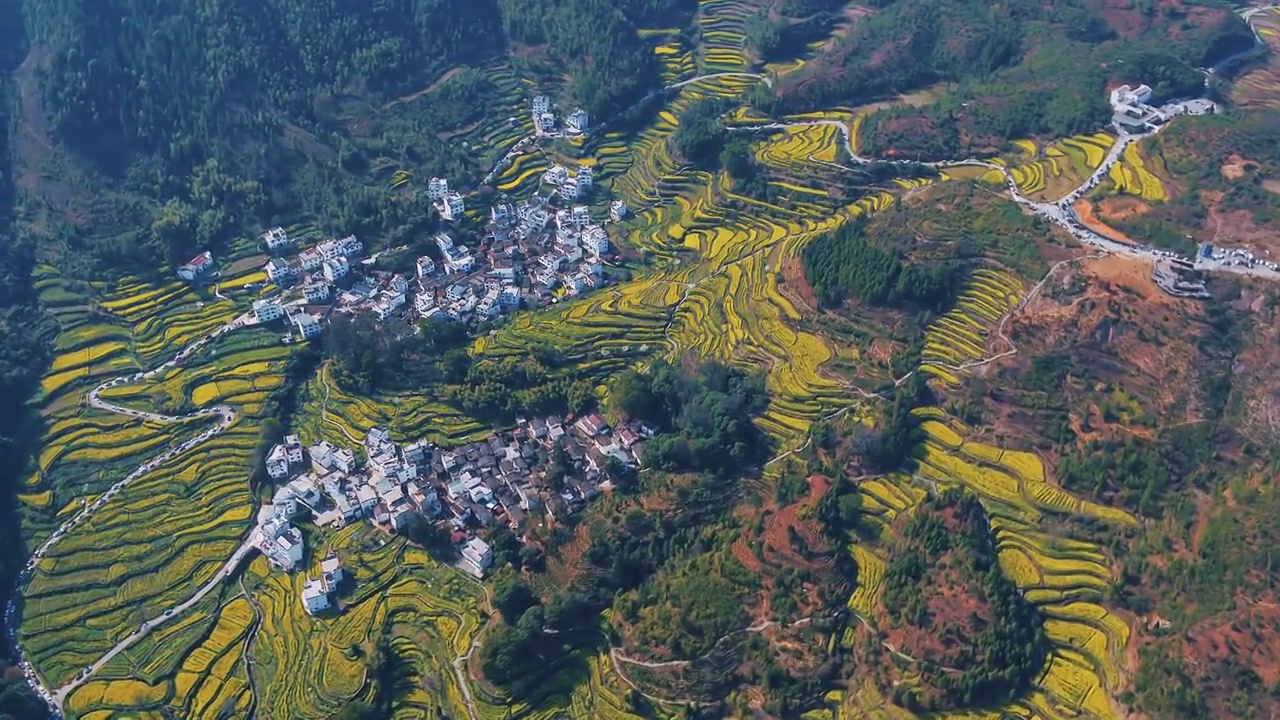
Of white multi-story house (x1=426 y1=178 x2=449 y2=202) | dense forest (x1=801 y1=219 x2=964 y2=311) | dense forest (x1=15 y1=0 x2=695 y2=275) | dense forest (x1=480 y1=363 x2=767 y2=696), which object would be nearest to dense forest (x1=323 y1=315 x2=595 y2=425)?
dense forest (x1=480 y1=363 x2=767 y2=696)

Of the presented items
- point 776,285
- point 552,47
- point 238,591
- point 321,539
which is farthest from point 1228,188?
point 238,591

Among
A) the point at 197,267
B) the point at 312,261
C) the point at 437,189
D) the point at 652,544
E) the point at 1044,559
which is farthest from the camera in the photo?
the point at 437,189

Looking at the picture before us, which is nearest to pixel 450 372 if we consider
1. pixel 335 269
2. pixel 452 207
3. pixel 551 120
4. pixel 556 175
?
pixel 335 269

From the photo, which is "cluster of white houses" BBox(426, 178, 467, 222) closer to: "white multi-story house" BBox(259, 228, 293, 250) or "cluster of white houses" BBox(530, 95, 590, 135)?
"white multi-story house" BBox(259, 228, 293, 250)

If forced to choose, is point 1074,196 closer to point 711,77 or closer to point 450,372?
point 711,77

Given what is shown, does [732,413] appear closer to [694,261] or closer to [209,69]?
[694,261]
